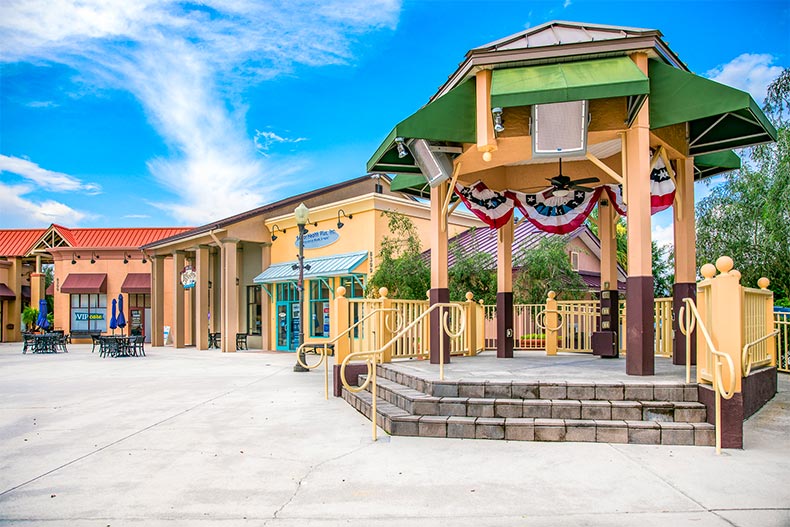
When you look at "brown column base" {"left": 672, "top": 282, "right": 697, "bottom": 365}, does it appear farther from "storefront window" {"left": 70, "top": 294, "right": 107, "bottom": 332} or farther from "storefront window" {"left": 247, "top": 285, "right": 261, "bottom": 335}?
"storefront window" {"left": 70, "top": 294, "right": 107, "bottom": 332}

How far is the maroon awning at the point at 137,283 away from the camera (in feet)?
112

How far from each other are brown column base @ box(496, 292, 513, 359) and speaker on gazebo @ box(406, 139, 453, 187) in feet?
11.6

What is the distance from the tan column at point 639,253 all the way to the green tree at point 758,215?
7.80m

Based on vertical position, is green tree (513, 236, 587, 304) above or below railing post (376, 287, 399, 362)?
above

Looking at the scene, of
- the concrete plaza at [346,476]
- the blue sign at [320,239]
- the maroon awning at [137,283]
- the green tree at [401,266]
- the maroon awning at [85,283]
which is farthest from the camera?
the maroon awning at [85,283]

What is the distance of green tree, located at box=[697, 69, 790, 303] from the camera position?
14.1 m

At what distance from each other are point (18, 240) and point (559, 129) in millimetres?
41509

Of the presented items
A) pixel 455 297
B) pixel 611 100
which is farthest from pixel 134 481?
pixel 455 297

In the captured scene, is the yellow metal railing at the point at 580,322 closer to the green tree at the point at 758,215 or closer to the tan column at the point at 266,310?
the green tree at the point at 758,215

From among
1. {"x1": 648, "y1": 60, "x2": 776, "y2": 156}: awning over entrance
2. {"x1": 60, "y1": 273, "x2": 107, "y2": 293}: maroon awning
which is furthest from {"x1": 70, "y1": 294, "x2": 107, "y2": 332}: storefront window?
{"x1": 648, "y1": 60, "x2": 776, "y2": 156}: awning over entrance

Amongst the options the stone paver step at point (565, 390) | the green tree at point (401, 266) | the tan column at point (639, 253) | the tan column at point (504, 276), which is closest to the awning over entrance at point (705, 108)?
the tan column at point (639, 253)

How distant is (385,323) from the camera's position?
967cm

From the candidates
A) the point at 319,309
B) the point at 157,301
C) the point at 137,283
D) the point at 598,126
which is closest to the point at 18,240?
the point at 137,283

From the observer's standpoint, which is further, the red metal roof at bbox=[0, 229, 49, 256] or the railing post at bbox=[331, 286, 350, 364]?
the red metal roof at bbox=[0, 229, 49, 256]
